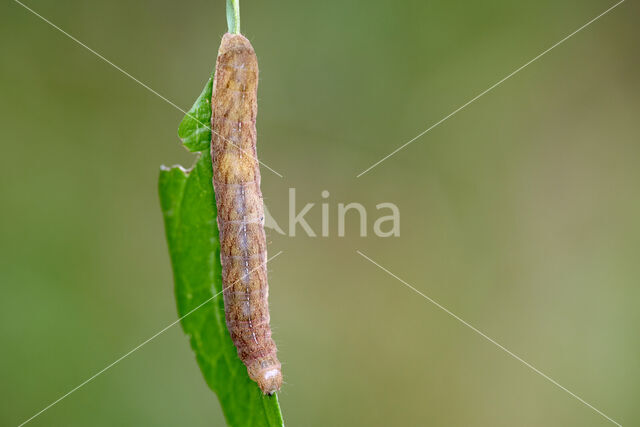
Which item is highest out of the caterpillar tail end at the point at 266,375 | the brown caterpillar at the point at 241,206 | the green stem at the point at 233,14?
the green stem at the point at 233,14

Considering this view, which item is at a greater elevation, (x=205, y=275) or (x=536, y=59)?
(x=536, y=59)

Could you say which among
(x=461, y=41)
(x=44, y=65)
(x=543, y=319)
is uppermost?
(x=461, y=41)

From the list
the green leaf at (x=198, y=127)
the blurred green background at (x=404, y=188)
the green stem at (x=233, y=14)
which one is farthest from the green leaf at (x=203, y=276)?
the blurred green background at (x=404, y=188)

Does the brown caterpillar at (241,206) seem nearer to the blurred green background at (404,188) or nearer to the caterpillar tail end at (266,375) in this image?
the caterpillar tail end at (266,375)

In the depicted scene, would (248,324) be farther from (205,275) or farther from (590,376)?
(590,376)

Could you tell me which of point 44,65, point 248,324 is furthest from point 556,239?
point 44,65

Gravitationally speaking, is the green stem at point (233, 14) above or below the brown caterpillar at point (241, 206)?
above

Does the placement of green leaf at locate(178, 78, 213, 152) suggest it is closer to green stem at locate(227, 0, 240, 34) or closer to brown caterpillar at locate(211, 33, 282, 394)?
brown caterpillar at locate(211, 33, 282, 394)

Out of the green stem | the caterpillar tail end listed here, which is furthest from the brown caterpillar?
the green stem
